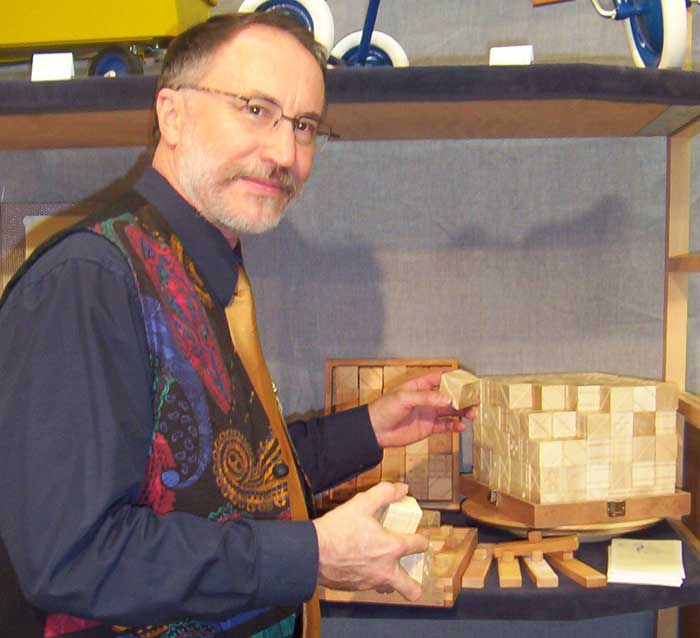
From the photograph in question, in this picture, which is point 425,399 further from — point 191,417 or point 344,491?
point 191,417

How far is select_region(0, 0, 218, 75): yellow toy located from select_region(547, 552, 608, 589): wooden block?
0.92 metres

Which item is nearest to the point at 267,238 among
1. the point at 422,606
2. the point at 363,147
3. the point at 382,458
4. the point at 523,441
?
the point at 363,147

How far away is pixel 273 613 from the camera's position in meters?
0.91

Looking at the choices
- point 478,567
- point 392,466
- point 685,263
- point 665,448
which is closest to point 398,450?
point 392,466

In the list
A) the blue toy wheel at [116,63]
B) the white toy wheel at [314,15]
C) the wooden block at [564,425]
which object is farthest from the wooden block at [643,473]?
the blue toy wheel at [116,63]

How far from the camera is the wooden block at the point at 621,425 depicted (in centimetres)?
113

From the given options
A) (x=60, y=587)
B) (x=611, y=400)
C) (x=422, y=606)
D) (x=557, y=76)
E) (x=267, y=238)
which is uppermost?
(x=557, y=76)

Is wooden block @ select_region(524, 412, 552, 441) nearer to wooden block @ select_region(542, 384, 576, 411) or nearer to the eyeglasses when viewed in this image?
wooden block @ select_region(542, 384, 576, 411)

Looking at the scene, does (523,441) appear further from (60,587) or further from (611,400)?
(60,587)

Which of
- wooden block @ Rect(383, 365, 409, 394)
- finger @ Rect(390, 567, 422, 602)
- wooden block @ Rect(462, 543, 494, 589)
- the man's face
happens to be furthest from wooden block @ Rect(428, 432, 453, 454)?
the man's face

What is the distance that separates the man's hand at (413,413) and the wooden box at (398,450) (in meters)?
0.08

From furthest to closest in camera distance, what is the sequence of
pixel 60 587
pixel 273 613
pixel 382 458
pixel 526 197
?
pixel 526 197
pixel 382 458
pixel 273 613
pixel 60 587

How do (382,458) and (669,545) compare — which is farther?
(382,458)

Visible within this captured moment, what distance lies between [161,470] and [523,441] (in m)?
0.54
